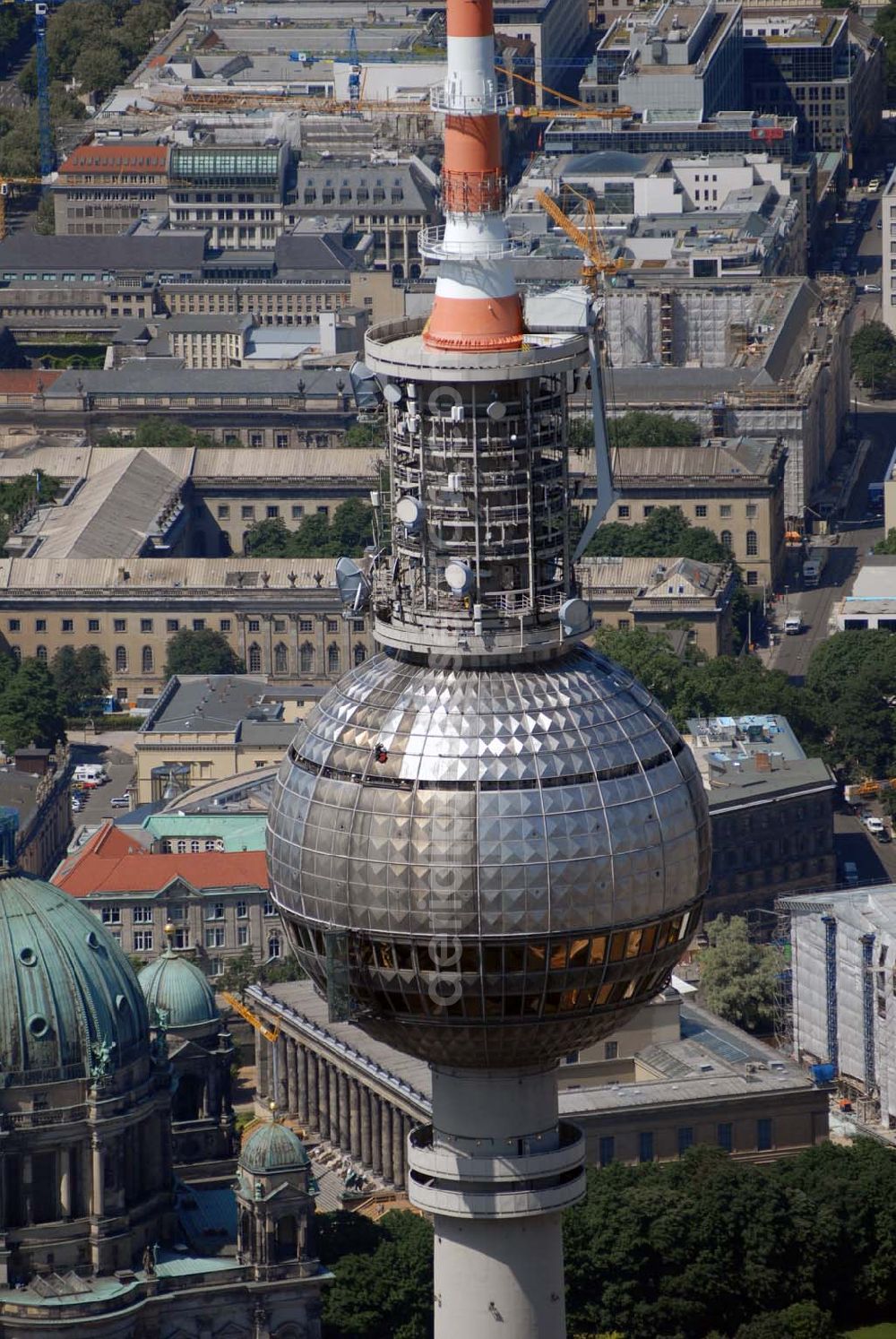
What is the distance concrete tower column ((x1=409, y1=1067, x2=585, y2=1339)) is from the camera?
117 metres

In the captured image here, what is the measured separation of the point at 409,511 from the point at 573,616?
159 inches

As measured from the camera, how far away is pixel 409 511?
114 meters

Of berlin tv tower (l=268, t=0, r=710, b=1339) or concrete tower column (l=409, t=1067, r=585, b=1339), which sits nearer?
berlin tv tower (l=268, t=0, r=710, b=1339)

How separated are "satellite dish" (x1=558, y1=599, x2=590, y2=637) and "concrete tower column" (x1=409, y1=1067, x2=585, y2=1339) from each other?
9875 mm

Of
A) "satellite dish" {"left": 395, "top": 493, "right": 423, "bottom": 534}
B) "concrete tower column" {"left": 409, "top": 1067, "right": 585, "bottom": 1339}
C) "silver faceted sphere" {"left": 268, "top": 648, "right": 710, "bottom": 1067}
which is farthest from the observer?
"concrete tower column" {"left": 409, "top": 1067, "right": 585, "bottom": 1339}

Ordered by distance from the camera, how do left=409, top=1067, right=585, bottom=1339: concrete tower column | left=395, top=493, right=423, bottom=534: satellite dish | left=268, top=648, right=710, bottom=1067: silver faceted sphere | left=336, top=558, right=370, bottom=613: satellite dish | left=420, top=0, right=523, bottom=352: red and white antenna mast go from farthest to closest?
left=409, top=1067, right=585, bottom=1339: concrete tower column
left=336, top=558, right=370, bottom=613: satellite dish
left=395, top=493, right=423, bottom=534: satellite dish
left=268, top=648, right=710, bottom=1067: silver faceted sphere
left=420, top=0, right=523, bottom=352: red and white antenna mast

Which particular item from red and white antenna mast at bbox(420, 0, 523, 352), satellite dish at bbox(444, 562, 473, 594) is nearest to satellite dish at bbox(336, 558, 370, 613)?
satellite dish at bbox(444, 562, 473, 594)

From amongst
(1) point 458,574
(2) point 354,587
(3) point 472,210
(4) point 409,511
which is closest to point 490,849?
(1) point 458,574

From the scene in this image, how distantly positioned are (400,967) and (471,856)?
130 inches

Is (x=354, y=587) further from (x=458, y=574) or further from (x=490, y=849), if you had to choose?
(x=490, y=849)

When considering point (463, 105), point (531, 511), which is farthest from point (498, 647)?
point (463, 105)

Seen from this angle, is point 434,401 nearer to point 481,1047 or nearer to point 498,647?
point 498,647

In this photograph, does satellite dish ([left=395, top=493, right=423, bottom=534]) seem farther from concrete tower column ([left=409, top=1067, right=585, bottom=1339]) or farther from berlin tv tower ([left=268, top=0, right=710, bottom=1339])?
concrete tower column ([left=409, top=1067, right=585, bottom=1339])

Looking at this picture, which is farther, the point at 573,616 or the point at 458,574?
the point at 573,616
